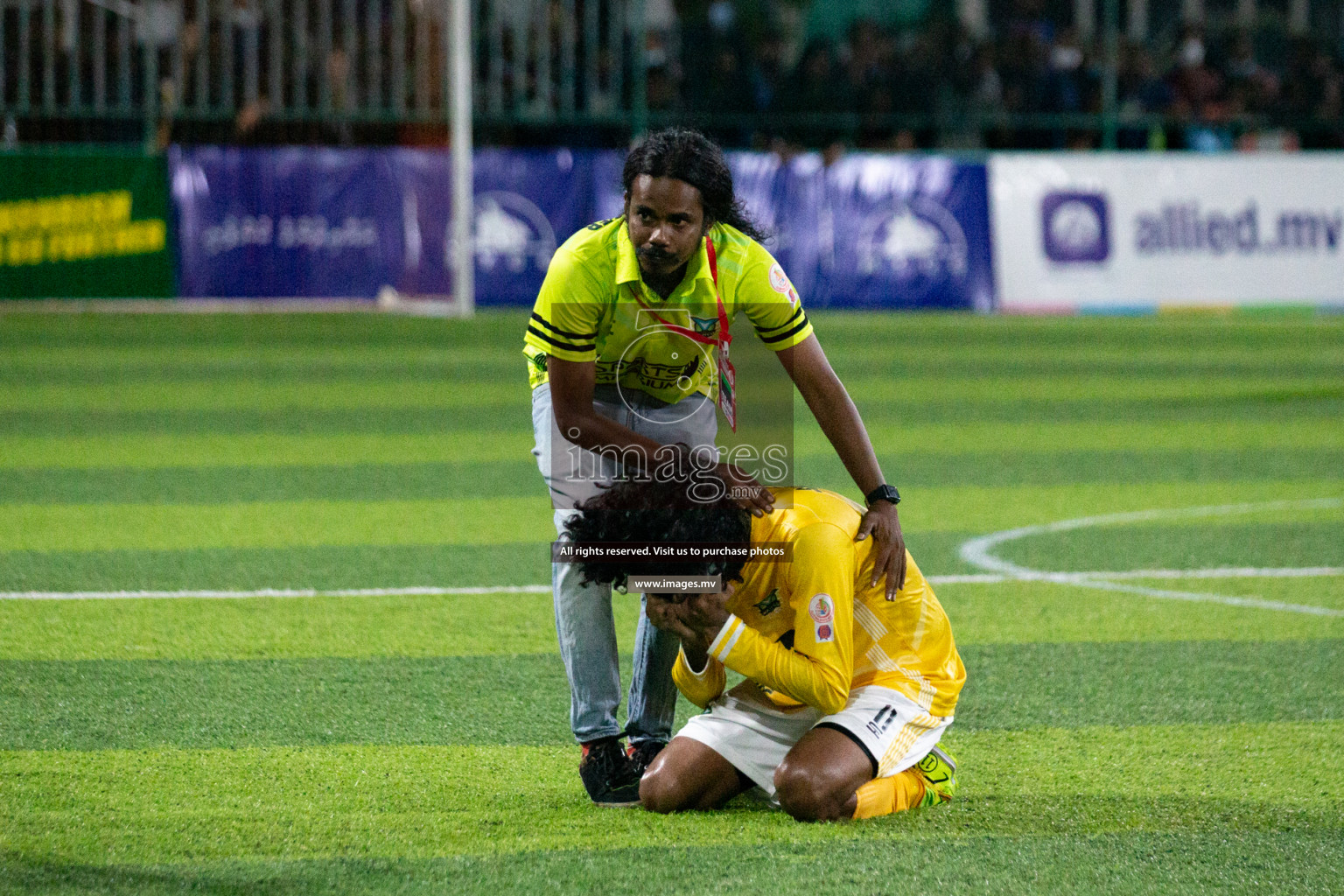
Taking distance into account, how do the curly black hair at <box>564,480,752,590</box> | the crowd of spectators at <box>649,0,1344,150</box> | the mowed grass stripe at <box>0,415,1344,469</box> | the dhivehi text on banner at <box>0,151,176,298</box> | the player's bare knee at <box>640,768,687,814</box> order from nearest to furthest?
the curly black hair at <box>564,480,752,590</box> → the player's bare knee at <box>640,768,687,814</box> → the mowed grass stripe at <box>0,415,1344,469</box> → the dhivehi text on banner at <box>0,151,176,298</box> → the crowd of spectators at <box>649,0,1344,150</box>

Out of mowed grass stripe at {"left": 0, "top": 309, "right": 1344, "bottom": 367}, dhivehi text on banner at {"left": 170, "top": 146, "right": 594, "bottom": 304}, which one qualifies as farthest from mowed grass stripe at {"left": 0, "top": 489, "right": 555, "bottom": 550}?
dhivehi text on banner at {"left": 170, "top": 146, "right": 594, "bottom": 304}

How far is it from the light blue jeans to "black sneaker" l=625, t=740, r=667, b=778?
0.35 ft

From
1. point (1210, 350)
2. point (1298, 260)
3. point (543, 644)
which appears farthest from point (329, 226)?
point (543, 644)

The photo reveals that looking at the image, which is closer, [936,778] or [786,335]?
[786,335]

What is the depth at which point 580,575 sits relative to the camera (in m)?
4.09

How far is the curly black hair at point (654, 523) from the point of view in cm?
370

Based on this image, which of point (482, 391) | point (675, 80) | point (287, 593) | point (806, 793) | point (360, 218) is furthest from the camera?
point (675, 80)

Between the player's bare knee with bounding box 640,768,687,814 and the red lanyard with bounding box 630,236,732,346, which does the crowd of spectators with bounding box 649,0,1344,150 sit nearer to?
the red lanyard with bounding box 630,236,732,346

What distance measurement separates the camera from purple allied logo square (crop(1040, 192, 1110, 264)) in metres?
20.5

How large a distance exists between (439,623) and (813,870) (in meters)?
2.82

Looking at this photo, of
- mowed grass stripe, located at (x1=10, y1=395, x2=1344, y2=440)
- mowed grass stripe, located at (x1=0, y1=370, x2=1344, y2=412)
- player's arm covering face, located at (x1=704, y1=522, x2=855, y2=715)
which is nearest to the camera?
player's arm covering face, located at (x1=704, y1=522, x2=855, y2=715)

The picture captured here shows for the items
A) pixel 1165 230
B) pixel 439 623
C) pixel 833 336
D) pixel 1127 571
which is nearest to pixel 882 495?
pixel 439 623

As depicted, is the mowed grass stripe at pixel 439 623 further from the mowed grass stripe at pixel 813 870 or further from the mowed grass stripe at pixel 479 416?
the mowed grass stripe at pixel 479 416

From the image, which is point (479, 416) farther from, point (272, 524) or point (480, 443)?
point (272, 524)
